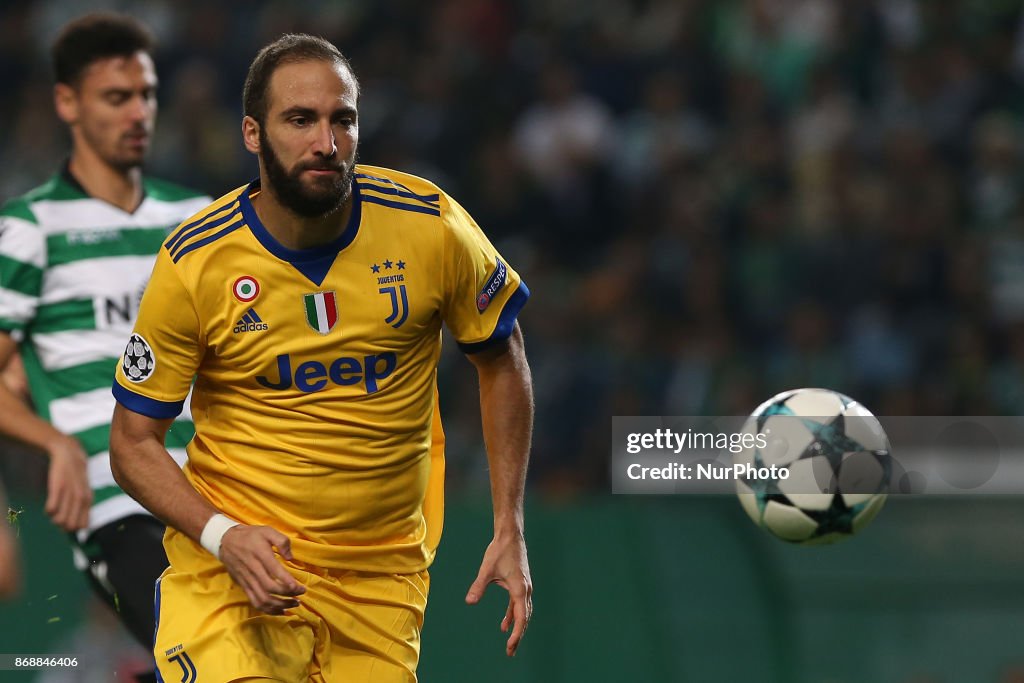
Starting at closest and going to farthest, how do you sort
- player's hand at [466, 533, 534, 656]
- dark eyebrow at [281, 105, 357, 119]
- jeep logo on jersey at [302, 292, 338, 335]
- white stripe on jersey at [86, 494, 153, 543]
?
dark eyebrow at [281, 105, 357, 119] < jeep logo on jersey at [302, 292, 338, 335] < player's hand at [466, 533, 534, 656] < white stripe on jersey at [86, 494, 153, 543]

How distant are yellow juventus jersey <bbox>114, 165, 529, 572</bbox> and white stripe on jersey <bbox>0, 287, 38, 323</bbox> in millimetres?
1274

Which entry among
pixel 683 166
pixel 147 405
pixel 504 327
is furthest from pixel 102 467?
pixel 683 166

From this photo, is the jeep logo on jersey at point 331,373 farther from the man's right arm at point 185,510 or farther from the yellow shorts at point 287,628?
the yellow shorts at point 287,628

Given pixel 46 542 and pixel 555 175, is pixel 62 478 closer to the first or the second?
pixel 46 542

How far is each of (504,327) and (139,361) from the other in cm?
99

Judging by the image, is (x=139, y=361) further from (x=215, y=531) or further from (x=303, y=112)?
(x=303, y=112)

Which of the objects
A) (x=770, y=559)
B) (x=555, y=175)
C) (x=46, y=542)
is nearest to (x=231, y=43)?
(x=555, y=175)

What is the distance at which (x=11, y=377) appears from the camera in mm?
5082

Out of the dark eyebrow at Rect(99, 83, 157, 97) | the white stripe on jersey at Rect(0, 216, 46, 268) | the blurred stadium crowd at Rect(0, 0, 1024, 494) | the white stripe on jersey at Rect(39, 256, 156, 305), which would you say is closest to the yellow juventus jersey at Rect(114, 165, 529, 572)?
the white stripe on jersey at Rect(39, 256, 156, 305)

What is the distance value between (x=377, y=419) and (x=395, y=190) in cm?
63

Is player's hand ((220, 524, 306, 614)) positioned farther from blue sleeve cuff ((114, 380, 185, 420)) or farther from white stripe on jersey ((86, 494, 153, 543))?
white stripe on jersey ((86, 494, 153, 543))

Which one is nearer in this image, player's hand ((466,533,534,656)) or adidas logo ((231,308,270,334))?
adidas logo ((231,308,270,334))

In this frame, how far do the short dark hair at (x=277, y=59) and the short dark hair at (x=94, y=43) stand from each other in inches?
63.6

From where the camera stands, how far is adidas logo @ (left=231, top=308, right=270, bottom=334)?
3.71 meters
